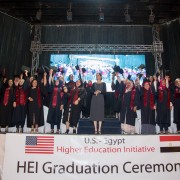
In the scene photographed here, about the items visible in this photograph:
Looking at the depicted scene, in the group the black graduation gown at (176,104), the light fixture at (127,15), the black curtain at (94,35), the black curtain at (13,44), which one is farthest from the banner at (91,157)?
the black curtain at (94,35)

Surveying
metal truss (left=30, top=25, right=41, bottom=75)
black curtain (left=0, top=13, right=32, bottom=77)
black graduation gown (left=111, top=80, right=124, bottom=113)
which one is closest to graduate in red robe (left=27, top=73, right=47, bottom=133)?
black graduation gown (left=111, top=80, right=124, bottom=113)

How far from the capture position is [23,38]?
9.45 meters

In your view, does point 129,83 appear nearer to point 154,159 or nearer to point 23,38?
point 154,159

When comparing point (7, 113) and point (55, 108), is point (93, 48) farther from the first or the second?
point (7, 113)

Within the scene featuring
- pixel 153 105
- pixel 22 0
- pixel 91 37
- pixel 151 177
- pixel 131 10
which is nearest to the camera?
pixel 151 177

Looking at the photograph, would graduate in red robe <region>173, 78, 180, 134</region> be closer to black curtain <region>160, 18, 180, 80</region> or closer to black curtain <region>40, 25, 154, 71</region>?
black curtain <region>160, 18, 180, 80</region>

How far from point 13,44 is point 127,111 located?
5401 millimetres

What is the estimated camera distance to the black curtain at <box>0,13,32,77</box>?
8.66 m

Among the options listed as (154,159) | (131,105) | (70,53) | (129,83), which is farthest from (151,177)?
(70,53)

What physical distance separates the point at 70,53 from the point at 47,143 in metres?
6.81

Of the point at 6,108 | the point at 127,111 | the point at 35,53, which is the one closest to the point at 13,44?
the point at 35,53

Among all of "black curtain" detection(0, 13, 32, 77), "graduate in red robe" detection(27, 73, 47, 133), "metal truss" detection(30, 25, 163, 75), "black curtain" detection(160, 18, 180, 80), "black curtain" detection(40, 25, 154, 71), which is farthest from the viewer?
"black curtain" detection(40, 25, 154, 71)

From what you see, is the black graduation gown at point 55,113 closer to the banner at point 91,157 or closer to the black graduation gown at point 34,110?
the black graduation gown at point 34,110

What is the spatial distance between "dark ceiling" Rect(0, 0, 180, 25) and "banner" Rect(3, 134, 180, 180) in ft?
21.1
